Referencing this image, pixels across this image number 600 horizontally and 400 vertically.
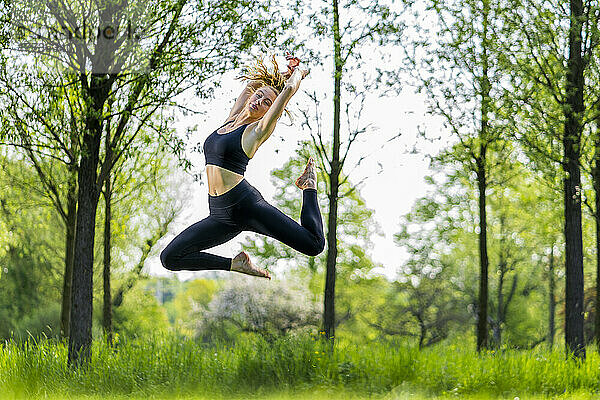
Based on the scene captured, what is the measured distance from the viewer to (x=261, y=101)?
4.17m

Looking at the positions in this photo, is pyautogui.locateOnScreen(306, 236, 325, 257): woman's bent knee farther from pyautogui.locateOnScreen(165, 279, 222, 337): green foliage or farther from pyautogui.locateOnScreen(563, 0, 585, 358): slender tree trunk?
pyautogui.locateOnScreen(165, 279, 222, 337): green foliage

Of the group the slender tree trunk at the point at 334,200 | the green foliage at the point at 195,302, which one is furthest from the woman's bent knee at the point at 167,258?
the green foliage at the point at 195,302

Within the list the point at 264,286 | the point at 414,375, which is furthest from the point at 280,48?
the point at 264,286

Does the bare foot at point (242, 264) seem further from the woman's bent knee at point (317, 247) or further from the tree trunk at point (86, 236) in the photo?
the tree trunk at point (86, 236)

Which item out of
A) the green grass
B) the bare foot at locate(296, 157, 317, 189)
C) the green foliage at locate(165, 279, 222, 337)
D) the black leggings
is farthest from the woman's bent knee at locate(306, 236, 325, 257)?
the green foliage at locate(165, 279, 222, 337)

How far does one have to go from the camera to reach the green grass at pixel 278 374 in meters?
7.49

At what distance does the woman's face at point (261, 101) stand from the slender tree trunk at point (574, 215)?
6158 mm

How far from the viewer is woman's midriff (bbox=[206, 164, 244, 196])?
403cm

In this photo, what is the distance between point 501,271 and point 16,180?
1524 cm

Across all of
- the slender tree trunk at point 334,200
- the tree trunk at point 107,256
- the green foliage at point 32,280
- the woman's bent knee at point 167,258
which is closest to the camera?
the woman's bent knee at point 167,258

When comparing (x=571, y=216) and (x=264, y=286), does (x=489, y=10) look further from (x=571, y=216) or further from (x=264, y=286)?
(x=264, y=286)

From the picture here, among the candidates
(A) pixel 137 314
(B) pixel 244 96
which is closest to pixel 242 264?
(B) pixel 244 96

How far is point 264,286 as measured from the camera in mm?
19344

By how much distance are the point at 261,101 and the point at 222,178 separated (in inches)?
22.4
